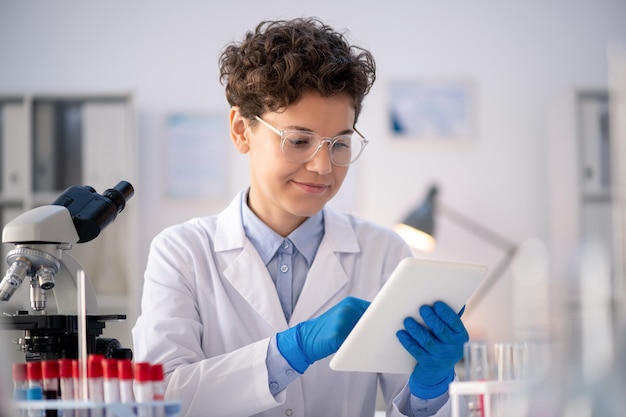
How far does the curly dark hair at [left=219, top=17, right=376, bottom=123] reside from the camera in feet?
5.10

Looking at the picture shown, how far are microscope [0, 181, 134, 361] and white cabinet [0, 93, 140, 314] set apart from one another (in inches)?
90.8

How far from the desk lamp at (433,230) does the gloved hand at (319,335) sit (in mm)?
2314

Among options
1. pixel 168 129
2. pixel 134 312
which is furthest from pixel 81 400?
pixel 168 129

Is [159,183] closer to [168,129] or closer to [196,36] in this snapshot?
[168,129]

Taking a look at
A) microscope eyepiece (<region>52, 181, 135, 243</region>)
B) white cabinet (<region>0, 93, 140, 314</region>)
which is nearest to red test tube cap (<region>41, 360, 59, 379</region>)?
microscope eyepiece (<region>52, 181, 135, 243</region>)

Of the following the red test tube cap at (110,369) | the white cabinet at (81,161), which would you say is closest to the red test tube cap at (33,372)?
the red test tube cap at (110,369)

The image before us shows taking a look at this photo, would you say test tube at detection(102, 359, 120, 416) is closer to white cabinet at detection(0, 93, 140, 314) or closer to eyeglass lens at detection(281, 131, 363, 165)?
eyeglass lens at detection(281, 131, 363, 165)

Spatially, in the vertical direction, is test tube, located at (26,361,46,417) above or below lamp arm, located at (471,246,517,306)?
above

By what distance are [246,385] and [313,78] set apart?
2.02 ft

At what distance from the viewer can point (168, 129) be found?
12.8ft

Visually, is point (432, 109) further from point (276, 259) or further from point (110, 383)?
point (110, 383)

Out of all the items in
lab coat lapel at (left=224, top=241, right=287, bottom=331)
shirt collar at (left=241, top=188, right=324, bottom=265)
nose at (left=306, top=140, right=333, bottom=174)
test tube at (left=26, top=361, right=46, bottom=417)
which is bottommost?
test tube at (left=26, top=361, right=46, bottom=417)

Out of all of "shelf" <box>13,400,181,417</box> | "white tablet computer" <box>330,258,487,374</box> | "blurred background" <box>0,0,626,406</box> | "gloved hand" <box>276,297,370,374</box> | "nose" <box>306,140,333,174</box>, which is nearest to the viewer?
"shelf" <box>13,400,181,417</box>

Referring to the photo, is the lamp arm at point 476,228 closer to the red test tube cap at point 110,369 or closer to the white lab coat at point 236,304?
the white lab coat at point 236,304
